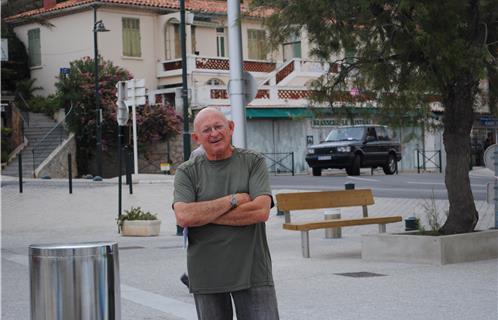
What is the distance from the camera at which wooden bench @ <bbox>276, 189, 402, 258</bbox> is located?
553 inches

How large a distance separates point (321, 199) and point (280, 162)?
3127 cm

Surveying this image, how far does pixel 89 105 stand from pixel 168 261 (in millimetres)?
29341

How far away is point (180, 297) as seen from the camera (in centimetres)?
1053

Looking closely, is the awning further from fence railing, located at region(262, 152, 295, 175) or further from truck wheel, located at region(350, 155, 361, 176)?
truck wheel, located at region(350, 155, 361, 176)

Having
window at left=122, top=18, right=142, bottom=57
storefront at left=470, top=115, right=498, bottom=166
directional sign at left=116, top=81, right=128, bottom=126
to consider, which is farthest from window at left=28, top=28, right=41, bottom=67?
directional sign at left=116, top=81, right=128, bottom=126

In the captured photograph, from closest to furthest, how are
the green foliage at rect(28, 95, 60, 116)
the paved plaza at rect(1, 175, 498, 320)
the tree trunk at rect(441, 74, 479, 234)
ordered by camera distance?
1. the paved plaza at rect(1, 175, 498, 320)
2. the tree trunk at rect(441, 74, 479, 234)
3. the green foliage at rect(28, 95, 60, 116)

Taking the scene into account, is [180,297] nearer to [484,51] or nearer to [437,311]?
[437,311]

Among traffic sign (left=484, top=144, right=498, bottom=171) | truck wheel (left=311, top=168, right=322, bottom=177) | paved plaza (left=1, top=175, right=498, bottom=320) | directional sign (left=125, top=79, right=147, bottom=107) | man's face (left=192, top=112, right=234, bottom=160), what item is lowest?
paved plaza (left=1, top=175, right=498, bottom=320)

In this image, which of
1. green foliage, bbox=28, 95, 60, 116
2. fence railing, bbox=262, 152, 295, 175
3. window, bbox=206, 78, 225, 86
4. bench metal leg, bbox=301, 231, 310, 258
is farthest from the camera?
window, bbox=206, 78, 225, 86

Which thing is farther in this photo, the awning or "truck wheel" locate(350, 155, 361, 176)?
the awning

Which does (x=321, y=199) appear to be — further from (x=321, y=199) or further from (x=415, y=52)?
(x=415, y=52)

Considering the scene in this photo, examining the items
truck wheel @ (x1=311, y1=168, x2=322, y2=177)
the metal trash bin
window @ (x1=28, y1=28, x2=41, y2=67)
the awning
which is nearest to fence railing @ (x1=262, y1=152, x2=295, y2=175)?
the awning

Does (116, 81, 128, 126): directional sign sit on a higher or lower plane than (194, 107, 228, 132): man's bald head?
higher

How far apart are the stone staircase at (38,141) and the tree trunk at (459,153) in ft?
91.3
